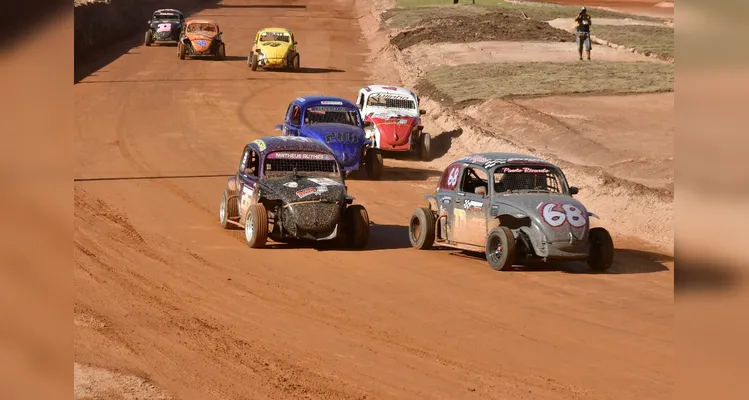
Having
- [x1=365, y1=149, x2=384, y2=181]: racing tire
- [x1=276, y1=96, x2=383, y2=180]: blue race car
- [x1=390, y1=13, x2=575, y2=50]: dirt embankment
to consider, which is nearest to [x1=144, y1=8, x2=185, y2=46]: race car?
[x1=390, y1=13, x2=575, y2=50]: dirt embankment

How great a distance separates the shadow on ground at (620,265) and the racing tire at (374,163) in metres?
7.20

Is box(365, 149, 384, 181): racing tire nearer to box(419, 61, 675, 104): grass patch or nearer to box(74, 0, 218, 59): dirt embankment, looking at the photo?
box(419, 61, 675, 104): grass patch

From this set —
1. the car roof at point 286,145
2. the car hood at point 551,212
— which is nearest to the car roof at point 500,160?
the car hood at point 551,212

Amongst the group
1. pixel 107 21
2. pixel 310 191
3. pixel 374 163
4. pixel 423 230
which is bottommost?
pixel 423 230

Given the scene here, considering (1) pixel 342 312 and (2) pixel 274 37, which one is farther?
(2) pixel 274 37

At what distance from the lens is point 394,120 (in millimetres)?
26312

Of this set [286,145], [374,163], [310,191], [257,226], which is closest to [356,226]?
[310,191]

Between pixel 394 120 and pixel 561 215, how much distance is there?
12.0 meters

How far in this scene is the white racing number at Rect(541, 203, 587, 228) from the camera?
1457 cm

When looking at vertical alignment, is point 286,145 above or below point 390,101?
below

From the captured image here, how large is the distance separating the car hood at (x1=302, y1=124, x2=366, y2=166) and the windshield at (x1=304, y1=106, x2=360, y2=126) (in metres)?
0.49

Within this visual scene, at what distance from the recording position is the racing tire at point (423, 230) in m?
16.5

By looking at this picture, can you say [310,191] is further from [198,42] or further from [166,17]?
[166,17]

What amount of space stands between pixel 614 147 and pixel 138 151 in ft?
37.7
